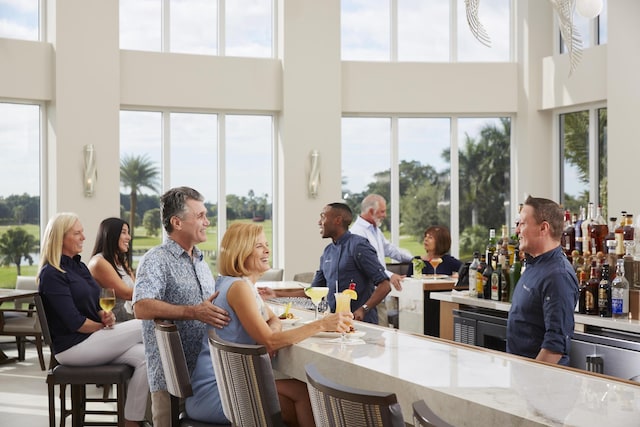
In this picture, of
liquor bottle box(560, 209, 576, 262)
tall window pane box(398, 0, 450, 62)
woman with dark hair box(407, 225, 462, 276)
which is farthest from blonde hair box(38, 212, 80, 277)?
tall window pane box(398, 0, 450, 62)

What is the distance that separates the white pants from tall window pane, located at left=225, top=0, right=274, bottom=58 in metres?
6.86

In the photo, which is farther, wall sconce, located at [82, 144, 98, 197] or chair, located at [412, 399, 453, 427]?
wall sconce, located at [82, 144, 98, 197]

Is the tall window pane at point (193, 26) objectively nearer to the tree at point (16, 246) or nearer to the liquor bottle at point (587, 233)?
the tree at point (16, 246)

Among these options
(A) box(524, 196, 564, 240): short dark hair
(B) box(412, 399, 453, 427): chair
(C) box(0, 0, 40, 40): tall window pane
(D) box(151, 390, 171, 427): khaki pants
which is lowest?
(D) box(151, 390, 171, 427): khaki pants

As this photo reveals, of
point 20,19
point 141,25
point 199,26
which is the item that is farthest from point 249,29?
point 20,19

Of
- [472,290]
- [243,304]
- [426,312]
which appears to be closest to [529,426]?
[243,304]

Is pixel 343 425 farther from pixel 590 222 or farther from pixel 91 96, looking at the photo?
pixel 91 96

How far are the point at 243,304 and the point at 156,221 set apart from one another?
757cm

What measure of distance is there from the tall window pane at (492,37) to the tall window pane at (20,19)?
569 centimetres

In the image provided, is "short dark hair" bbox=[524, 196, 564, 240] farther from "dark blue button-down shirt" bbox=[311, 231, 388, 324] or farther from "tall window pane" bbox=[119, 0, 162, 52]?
"tall window pane" bbox=[119, 0, 162, 52]

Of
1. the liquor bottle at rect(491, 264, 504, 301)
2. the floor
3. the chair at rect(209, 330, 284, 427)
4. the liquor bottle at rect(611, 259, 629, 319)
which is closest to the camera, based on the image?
the chair at rect(209, 330, 284, 427)

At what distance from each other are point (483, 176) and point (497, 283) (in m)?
6.37

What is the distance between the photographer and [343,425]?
198 cm

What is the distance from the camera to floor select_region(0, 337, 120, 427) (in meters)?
5.90
